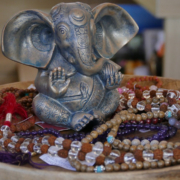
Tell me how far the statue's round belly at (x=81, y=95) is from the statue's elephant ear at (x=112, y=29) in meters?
0.09

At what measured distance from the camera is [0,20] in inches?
73.4

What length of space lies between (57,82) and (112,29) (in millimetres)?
219

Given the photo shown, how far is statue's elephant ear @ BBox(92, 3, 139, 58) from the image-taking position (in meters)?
0.68

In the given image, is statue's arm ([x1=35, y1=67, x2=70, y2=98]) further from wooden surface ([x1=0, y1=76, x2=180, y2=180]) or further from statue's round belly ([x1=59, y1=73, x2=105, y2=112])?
wooden surface ([x1=0, y1=76, x2=180, y2=180])

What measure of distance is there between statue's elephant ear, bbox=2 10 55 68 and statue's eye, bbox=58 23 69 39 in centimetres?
4

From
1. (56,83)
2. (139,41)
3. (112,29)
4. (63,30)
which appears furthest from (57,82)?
(139,41)

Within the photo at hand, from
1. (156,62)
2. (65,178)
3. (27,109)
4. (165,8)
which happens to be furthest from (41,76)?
(156,62)

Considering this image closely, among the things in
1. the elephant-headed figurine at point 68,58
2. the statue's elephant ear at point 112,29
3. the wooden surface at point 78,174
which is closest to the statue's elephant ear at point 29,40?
the elephant-headed figurine at point 68,58

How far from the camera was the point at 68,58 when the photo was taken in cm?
61

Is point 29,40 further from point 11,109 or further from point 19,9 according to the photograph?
point 19,9

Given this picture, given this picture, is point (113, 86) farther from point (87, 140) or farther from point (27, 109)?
point (27, 109)

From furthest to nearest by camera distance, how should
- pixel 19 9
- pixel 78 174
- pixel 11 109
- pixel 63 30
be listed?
pixel 19 9 → pixel 11 109 → pixel 63 30 → pixel 78 174

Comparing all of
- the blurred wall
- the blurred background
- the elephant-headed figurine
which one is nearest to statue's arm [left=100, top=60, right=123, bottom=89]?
the elephant-headed figurine

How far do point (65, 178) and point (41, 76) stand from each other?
289 mm
